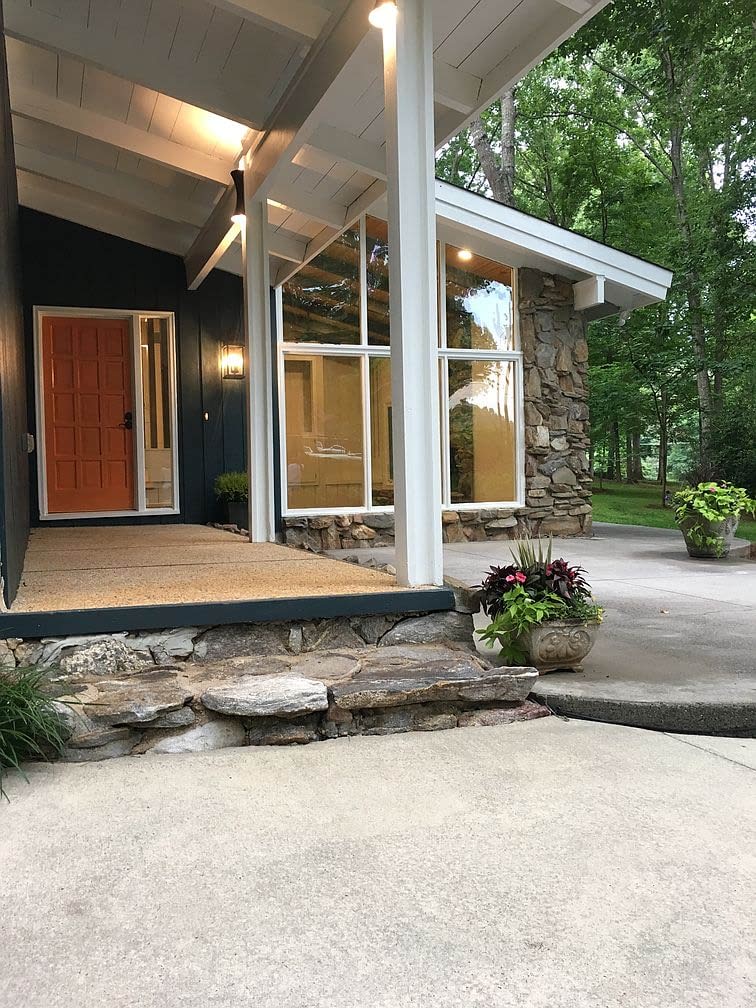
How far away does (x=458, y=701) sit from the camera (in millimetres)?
2914

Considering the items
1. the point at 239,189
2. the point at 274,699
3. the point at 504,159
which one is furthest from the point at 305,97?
the point at 504,159

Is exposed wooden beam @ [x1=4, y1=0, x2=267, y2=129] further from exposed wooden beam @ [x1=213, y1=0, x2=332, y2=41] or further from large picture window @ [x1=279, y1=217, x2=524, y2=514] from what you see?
large picture window @ [x1=279, y1=217, x2=524, y2=514]

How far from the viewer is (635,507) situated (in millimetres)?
14414

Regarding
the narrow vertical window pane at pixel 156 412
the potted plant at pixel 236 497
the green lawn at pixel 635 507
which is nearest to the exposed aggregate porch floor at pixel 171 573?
the potted plant at pixel 236 497

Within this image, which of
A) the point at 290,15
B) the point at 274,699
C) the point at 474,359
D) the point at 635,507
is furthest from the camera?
the point at 635,507

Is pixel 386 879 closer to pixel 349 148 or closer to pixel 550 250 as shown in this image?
pixel 349 148

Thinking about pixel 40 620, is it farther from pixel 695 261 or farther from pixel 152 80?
pixel 695 261

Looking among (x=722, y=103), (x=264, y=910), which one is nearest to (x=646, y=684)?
(x=264, y=910)

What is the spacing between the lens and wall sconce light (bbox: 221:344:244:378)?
8.31 metres

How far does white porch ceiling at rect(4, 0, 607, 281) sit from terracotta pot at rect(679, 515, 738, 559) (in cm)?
409

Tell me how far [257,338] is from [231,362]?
2.53 m

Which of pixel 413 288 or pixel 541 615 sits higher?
pixel 413 288

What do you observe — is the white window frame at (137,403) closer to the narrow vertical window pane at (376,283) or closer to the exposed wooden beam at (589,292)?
the narrow vertical window pane at (376,283)

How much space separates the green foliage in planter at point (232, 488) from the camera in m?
7.84
